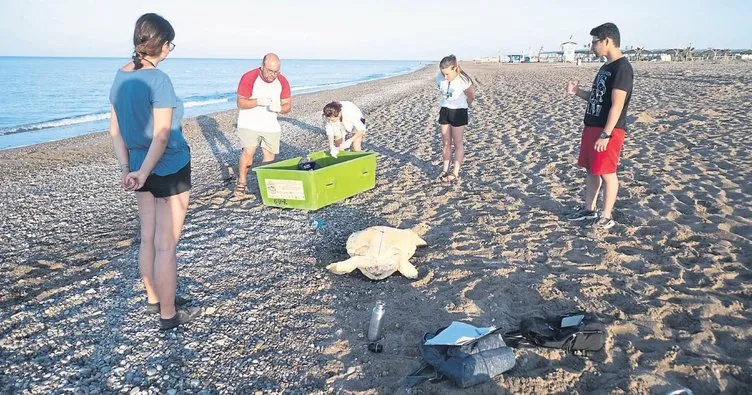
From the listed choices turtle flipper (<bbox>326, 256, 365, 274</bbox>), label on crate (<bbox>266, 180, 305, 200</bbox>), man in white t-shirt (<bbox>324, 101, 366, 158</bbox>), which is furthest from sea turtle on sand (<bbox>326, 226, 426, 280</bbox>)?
man in white t-shirt (<bbox>324, 101, 366, 158</bbox>)

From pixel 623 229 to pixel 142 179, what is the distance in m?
4.10

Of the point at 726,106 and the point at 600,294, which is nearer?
the point at 600,294

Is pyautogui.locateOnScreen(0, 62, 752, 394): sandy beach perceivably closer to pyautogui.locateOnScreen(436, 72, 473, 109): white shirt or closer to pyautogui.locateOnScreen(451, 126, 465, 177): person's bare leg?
pyautogui.locateOnScreen(451, 126, 465, 177): person's bare leg

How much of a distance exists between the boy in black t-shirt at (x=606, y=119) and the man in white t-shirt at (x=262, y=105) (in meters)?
3.38

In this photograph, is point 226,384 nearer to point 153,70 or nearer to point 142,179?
point 142,179

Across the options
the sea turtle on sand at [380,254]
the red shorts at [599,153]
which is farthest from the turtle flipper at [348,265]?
the red shorts at [599,153]

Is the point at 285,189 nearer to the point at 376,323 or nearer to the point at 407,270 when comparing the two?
the point at 407,270

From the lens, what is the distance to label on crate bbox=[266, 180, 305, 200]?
5219 mm

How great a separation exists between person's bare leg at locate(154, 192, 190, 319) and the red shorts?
363 centimetres

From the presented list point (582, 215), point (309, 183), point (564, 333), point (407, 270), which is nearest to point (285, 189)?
point (309, 183)

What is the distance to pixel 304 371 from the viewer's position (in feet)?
8.79

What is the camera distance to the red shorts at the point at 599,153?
4.30m

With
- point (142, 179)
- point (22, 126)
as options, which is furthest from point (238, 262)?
point (22, 126)

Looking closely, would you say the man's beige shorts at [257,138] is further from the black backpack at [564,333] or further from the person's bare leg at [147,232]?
the black backpack at [564,333]
